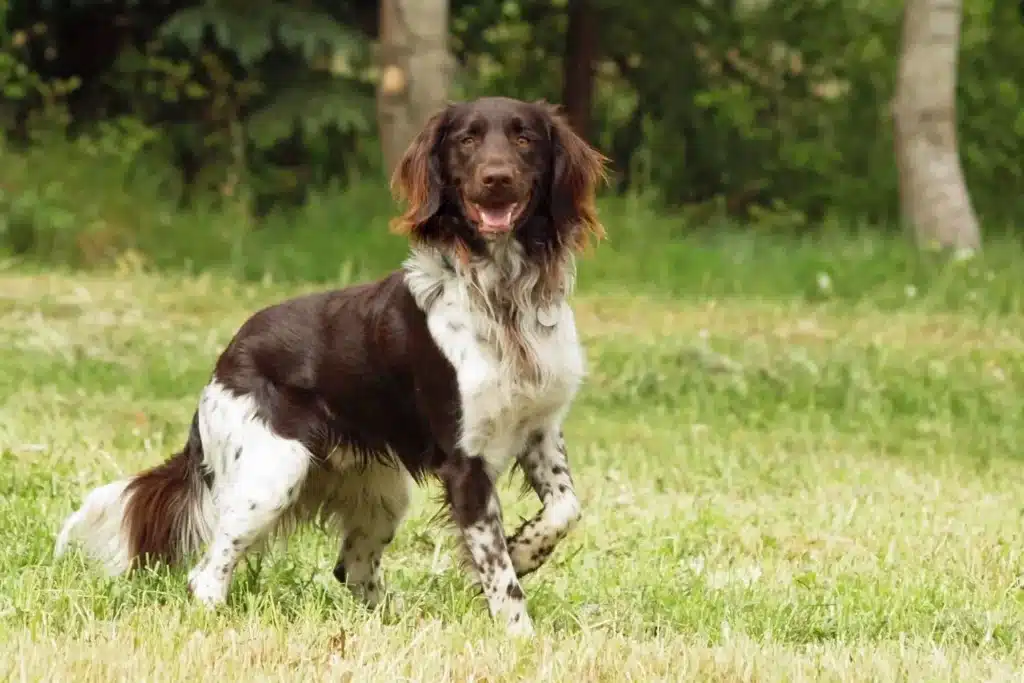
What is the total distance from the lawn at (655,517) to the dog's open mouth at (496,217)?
88cm

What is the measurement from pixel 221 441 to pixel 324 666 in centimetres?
120

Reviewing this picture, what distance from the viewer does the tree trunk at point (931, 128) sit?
13227mm

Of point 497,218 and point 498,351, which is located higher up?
point 497,218

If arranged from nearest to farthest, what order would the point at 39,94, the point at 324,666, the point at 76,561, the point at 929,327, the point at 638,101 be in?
the point at 324,666 < the point at 76,561 < the point at 929,327 < the point at 39,94 < the point at 638,101

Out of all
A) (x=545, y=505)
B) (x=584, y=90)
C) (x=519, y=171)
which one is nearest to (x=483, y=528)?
(x=545, y=505)

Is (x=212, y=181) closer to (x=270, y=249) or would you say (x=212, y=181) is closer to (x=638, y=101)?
(x=270, y=249)

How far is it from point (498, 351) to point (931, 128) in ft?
31.2

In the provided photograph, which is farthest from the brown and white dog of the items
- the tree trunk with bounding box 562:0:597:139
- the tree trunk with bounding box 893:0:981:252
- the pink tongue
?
the tree trunk with bounding box 562:0:597:139

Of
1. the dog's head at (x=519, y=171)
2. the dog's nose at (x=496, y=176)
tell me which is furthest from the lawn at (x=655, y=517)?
the dog's nose at (x=496, y=176)

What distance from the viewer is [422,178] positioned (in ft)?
16.4

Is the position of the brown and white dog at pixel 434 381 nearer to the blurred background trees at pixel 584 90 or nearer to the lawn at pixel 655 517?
the lawn at pixel 655 517

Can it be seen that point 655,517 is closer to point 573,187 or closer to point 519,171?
point 573,187

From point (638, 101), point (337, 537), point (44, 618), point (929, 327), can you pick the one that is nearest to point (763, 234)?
point (638, 101)

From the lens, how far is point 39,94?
15062mm
